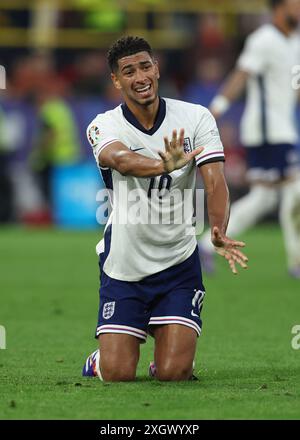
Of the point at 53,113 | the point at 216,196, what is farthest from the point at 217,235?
the point at 53,113

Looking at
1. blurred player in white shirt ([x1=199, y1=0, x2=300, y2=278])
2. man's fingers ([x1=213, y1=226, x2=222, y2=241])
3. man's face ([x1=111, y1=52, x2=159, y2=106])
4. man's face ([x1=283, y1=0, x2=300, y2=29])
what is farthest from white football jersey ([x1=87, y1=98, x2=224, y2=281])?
man's face ([x1=283, y1=0, x2=300, y2=29])

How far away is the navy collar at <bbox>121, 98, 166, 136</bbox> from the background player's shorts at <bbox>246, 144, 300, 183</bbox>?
5585mm

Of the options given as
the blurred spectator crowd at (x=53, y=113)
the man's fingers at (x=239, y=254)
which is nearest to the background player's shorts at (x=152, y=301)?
the man's fingers at (x=239, y=254)

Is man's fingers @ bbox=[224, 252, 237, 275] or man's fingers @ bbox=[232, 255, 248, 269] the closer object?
man's fingers @ bbox=[232, 255, 248, 269]

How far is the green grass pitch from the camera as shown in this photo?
585 centimetres

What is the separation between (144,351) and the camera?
827 centimetres

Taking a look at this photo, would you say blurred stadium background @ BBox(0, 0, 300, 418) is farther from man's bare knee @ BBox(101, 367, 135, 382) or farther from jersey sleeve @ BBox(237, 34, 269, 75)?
jersey sleeve @ BBox(237, 34, 269, 75)

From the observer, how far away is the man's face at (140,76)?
6.95 meters

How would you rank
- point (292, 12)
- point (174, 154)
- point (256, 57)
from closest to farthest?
point (174, 154) → point (292, 12) → point (256, 57)

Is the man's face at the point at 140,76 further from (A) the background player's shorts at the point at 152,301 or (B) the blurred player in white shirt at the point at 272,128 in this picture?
(B) the blurred player in white shirt at the point at 272,128

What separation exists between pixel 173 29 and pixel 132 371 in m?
17.1

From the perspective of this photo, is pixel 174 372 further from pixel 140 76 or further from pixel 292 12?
pixel 292 12

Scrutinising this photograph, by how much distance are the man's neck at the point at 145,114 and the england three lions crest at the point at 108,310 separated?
1.02 m

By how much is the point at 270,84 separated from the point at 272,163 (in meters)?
0.84
